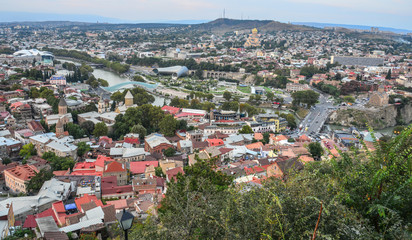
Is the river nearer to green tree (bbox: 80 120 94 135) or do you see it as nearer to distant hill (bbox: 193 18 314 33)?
green tree (bbox: 80 120 94 135)

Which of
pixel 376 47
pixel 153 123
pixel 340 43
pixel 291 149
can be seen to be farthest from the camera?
pixel 340 43

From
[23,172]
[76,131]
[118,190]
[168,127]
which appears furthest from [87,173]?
[168,127]

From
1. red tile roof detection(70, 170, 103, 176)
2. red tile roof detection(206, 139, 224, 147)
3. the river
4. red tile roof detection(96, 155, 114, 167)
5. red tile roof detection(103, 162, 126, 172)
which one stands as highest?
red tile roof detection(103, 162, 126, 172)

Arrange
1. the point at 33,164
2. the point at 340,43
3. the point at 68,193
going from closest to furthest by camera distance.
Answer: the point at 68,193 → the point at 33,164 → the point at 340,43

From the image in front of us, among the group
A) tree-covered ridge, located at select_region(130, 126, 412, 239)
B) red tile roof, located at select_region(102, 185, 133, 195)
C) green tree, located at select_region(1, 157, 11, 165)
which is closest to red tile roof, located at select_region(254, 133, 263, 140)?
red tile roof, located at select_region(102, 185, 133, 195)

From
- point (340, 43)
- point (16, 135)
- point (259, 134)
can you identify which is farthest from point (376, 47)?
point (16, 135)

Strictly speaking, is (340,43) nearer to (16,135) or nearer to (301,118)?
(301,118)

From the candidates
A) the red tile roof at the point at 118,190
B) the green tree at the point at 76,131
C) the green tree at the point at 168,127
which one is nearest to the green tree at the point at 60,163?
the red tile roof at the point at 118,190
